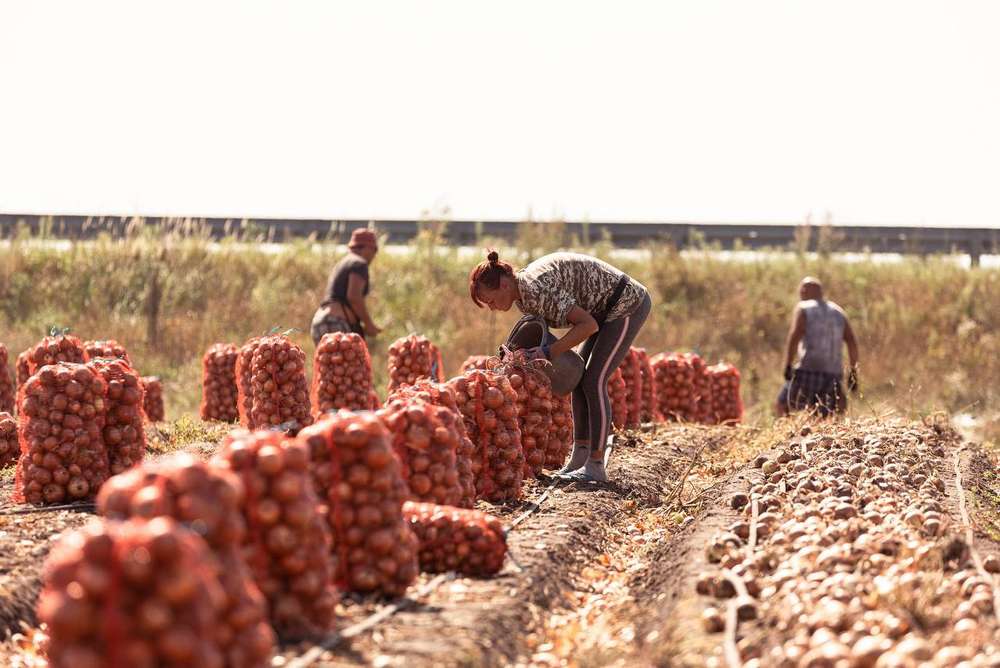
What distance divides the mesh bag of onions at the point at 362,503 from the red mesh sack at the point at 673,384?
8.31 metres

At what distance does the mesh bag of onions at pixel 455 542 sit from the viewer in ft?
15.9

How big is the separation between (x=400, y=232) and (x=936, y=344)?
33.7 feet

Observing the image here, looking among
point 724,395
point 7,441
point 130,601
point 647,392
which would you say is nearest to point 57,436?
point 7,441

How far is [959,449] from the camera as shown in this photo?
988cm

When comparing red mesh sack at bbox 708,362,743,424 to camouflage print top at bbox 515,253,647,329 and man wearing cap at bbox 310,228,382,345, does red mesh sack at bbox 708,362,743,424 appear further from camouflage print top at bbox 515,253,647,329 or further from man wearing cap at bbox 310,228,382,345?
camouflage print top at bbox 515,253,647,329

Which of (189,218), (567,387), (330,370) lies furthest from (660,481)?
(189,218)

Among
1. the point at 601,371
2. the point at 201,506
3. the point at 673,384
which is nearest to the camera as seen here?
the point at 201,506

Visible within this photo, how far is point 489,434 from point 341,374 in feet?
9.54

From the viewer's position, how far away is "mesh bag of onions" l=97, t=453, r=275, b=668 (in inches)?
124

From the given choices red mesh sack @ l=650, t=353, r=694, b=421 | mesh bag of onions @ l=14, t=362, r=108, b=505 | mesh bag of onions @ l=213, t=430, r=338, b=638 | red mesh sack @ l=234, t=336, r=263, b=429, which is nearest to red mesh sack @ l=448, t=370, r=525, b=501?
mesh bag of onions @ l=14, t=362, r=108, b=505

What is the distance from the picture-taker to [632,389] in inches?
427

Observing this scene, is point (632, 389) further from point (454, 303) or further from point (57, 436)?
point (454, 303)

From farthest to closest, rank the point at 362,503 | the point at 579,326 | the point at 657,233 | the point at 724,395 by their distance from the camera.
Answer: the point at 657,233, the point at 724,395, the point at 579,326, the point at 362,503

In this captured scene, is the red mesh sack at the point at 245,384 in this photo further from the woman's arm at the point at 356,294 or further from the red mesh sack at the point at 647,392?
the red mesh sack at the point at 647,392
